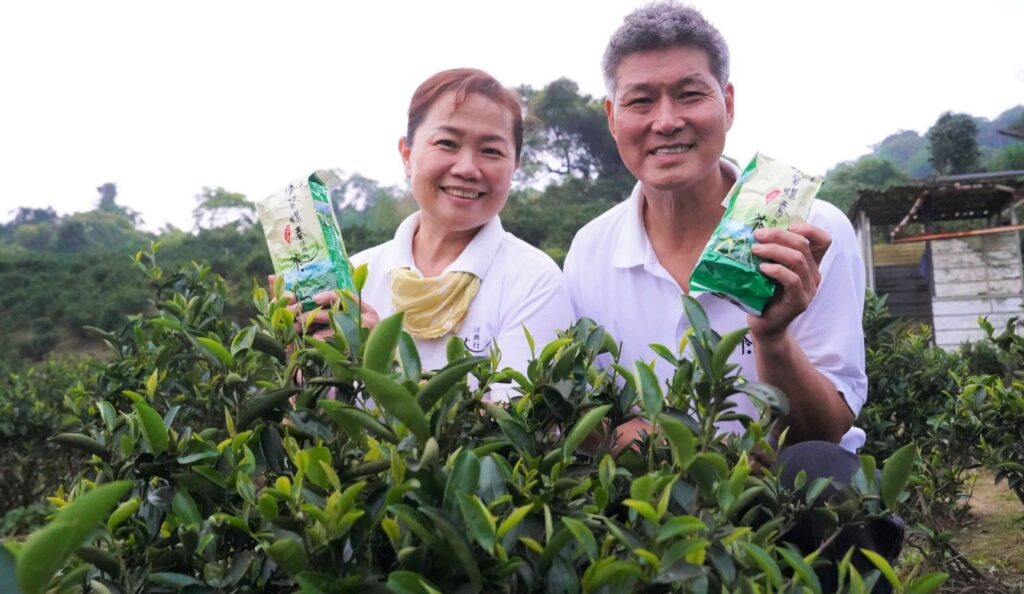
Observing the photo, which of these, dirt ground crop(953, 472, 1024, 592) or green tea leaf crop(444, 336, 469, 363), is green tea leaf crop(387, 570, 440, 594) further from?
dirt ground crop(953, 472, 1024, 592)

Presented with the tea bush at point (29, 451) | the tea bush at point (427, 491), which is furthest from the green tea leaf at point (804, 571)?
the tea bush at point (29, 451)

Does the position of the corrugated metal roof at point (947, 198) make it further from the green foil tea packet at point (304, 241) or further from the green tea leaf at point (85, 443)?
the green tea leaf at point (85, 443)

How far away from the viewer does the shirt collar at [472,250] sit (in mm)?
2346

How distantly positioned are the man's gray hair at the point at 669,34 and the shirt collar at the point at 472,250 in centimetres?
51

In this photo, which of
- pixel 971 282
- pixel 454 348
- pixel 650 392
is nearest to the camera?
pixel 650 392

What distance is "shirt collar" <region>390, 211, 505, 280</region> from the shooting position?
235 centimetres

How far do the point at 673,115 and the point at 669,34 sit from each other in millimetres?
183

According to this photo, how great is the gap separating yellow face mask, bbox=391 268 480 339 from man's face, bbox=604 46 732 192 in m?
0.51

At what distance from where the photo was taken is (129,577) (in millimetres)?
1047

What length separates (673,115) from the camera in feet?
6.93

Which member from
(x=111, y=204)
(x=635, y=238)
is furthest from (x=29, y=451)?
(x=111, y=204)

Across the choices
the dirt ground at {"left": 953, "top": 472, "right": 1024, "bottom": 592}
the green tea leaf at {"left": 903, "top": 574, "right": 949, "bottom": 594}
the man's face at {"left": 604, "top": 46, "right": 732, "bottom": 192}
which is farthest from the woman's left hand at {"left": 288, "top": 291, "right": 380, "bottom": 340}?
the dirt ground at {"left": 953, "top": 472, "right": 1024, "bottom": 592}

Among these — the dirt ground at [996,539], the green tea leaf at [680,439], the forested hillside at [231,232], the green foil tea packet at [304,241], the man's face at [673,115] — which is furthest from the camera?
the forested hillside at [231,232]

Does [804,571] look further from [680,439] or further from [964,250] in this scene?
[964,250]
